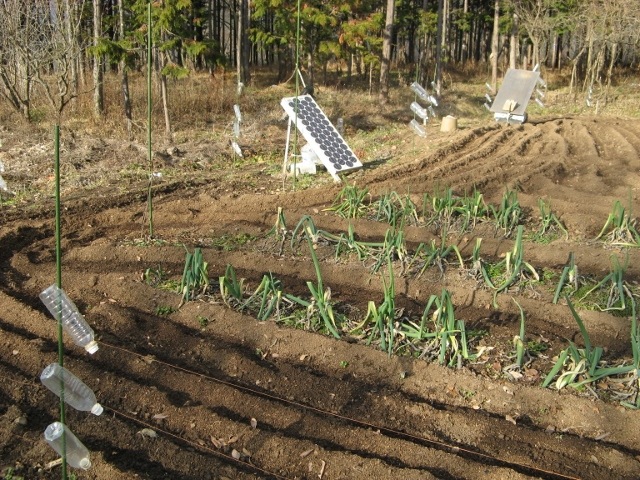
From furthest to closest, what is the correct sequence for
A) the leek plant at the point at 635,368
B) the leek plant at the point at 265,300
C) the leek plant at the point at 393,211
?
the leek plant at the point at 393,211 < the leek plant at the point at 265,300 < the leek plant at the point at 635,368

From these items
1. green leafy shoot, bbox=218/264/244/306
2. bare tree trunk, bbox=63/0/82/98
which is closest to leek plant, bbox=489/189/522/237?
green leafy shoot, bbox=218/264/244/306

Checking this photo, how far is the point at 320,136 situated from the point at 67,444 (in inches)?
296

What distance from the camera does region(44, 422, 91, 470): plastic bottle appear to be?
2.19 m

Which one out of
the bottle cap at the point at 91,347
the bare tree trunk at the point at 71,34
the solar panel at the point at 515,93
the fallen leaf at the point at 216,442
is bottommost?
the fallen leaf at the point at 216,442

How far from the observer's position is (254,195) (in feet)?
27.1

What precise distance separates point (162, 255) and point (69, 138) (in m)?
6.08

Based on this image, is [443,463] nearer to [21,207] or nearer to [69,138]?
[21,207]

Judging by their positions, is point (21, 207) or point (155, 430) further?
point (21, 207)

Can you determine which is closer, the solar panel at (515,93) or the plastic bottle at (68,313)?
the plastic bottle at (68,313)

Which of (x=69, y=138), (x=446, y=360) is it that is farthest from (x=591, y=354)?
(x=69, y=138)

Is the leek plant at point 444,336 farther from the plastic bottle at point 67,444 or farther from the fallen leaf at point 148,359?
the plastic bottle at point 67,444

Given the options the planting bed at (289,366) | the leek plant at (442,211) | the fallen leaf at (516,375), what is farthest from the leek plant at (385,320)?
the leek plant at (442,211)

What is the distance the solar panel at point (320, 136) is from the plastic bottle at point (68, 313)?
265 inches

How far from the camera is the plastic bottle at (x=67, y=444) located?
7.20ft
